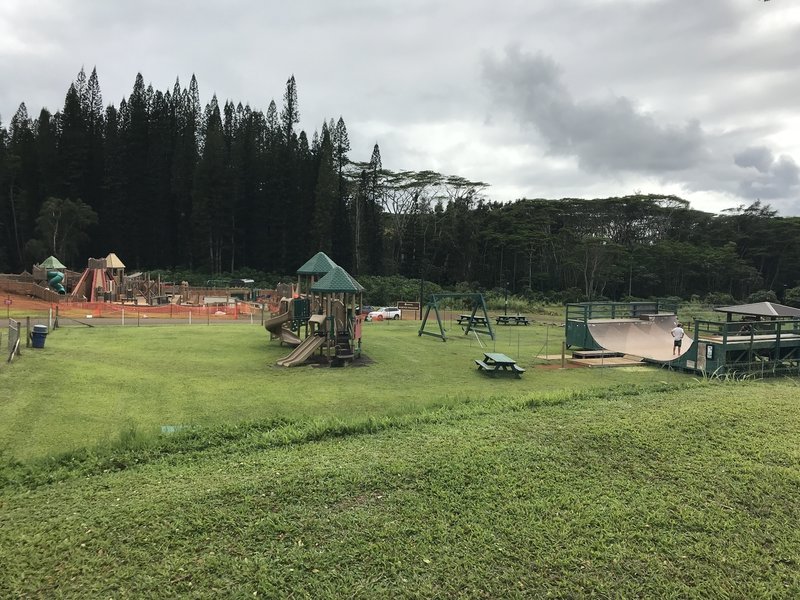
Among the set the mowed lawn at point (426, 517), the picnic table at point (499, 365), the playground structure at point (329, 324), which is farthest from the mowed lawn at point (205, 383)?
the mowed lawn at point (426, 517)

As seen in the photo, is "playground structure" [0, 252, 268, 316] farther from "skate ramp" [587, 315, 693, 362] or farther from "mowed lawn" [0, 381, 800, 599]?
"mowed lawn" [0, 381, 800, 599]

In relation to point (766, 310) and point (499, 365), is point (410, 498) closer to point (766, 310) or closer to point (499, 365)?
point (499, 365)

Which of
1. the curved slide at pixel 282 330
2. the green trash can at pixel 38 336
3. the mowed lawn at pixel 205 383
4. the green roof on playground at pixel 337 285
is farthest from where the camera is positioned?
the curved slide at pixel 282 330

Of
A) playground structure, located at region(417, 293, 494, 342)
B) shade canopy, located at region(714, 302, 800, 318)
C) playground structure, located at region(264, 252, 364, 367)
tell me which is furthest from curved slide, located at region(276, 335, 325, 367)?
shade canopy, located at region(714, 302, 800, 318)

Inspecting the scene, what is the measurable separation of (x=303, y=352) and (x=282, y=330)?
11.5 ft

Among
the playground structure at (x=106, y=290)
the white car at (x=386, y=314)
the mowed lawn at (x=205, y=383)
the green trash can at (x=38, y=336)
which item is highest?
the playground structure at (x=106, y=290)

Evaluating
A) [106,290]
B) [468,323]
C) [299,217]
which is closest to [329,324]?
[468,323]

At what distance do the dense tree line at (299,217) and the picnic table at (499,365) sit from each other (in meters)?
44.4

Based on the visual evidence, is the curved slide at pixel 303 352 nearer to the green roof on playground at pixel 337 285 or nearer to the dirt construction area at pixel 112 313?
the green roof on playground at pixel 337 285

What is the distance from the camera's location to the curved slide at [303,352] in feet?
47.1

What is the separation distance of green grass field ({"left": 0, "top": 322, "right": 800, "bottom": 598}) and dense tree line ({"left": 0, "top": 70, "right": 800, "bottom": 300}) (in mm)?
50842

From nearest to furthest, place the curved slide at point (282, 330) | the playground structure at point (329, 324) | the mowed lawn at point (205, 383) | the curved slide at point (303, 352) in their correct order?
1. the mowed lawn at point (205, 383)
2. the curved slide at point (303, 352)
3. the playground structure at point (329, 324)
4. the curved slide at point (282, 330)

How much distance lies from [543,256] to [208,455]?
210ft

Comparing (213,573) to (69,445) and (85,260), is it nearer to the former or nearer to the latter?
(69,445)
